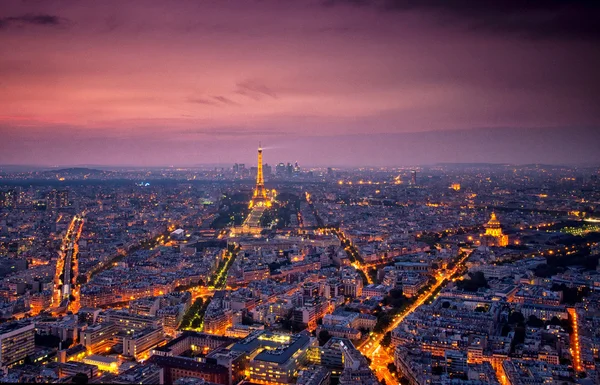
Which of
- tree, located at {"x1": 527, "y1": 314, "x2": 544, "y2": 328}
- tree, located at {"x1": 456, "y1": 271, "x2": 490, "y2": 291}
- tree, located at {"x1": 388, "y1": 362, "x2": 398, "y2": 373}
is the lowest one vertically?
tree, located at {"x1": 388, "y1": 362, "x2": 398, "y2": 373}

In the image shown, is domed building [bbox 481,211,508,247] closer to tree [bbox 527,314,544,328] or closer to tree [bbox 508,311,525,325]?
tree [bbox 508,311,525,325]

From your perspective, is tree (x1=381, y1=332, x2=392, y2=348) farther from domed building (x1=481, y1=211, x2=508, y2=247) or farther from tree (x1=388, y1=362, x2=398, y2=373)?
domed building (x1=481, y1=211, x2=508, y2=247)

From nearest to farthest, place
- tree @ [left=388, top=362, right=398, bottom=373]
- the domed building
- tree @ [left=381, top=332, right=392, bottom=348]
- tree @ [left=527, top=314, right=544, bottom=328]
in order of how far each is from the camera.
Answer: tree @ [left=388, top=362, right=398, bottom=373]
tree @ [left=381, top=332, right=392, bottom=348]
tree @ [left=527, top=314, right=544, bottom=328]
the domed building

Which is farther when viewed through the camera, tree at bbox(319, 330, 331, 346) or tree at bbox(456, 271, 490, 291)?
tree at bbox(456, 271, 490, 291)

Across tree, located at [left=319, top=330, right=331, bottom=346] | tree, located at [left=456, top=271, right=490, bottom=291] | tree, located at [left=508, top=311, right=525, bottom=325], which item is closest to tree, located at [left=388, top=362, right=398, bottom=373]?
tree, located at [left=319, top=330, right=331, bottom=346]

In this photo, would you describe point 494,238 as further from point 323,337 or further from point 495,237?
point 323,337

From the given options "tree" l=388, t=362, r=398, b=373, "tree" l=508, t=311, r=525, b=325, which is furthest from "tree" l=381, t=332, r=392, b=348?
"tree" l=508, t=311, r=525, b=325

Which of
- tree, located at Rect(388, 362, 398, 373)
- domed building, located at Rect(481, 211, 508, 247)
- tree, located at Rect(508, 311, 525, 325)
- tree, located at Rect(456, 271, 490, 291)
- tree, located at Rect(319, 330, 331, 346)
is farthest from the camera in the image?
domed building, located at Rect(481, 211, 508, 247)

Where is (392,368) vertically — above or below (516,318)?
below

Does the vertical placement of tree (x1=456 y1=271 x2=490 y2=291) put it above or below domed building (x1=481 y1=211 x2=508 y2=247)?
below

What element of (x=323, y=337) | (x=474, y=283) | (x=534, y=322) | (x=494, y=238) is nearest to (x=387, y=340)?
(x=323, y=337)

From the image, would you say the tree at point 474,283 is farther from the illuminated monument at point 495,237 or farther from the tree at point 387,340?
the illuminated monument at point 495,237
